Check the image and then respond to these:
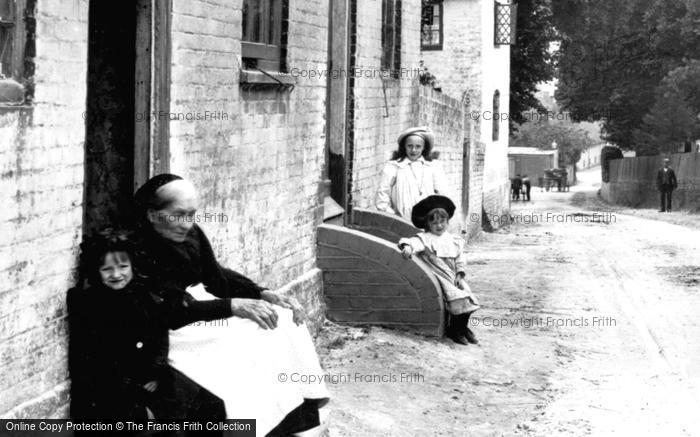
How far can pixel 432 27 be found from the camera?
29.2 m

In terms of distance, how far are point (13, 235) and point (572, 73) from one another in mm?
43329

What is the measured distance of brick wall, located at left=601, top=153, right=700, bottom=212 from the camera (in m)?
35.7

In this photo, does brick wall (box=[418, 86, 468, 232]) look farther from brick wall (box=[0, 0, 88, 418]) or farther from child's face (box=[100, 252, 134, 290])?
child's face (box=[100, 252, 134, 290])

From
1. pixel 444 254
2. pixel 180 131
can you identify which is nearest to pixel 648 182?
pixel 444 254

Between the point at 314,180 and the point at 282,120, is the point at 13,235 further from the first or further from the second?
the point at 314,180

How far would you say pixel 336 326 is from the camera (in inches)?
417

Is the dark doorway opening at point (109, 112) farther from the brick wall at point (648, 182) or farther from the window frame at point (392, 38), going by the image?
the brick wall at point (648, 182)

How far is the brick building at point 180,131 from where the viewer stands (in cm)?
530

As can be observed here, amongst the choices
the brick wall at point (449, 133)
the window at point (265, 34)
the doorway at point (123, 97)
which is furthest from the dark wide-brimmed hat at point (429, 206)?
the brick wall at point (449, 133)

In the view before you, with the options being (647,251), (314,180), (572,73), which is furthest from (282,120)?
(572,73)

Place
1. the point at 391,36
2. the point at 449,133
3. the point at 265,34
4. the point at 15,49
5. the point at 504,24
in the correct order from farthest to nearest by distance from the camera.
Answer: the point at 504,24 < the point at 449,133 < the point at 391,36 < the point at 265,34 < the point at 15,49

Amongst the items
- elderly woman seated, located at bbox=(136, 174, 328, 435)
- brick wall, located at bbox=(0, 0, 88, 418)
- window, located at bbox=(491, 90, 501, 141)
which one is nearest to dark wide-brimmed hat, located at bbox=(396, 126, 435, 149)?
elderly woman seated, located at bbox=(136, 174, 328, 435)

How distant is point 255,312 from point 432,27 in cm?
2402

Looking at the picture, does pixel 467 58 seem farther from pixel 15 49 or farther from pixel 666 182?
pixel 15 49
